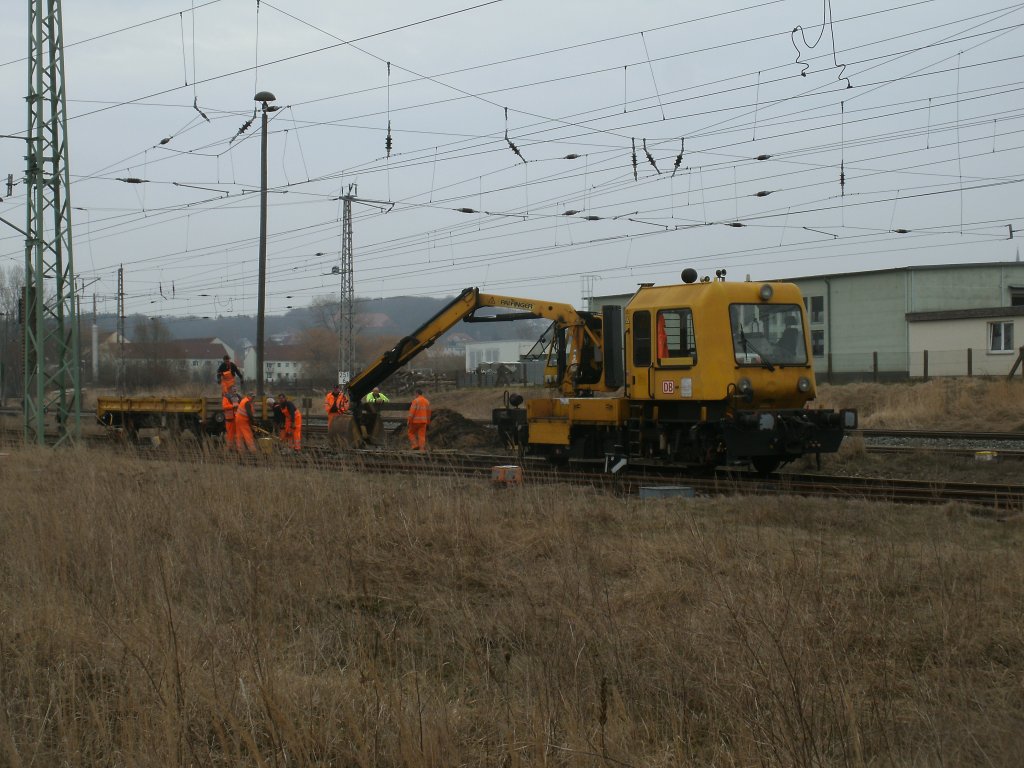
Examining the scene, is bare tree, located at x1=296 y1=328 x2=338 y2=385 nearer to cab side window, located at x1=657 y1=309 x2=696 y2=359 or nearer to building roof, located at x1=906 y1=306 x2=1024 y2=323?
building roof, located at x1=906 y1=306 x2=1024 y2=323

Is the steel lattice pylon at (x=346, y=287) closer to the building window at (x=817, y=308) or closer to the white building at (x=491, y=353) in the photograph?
the building window at (x=817, y=308)

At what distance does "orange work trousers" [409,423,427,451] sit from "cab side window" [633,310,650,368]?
24.6 ft

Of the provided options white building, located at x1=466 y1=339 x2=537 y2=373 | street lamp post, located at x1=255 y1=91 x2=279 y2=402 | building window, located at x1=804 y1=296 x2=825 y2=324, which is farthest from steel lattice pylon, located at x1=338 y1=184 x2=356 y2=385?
white building, located at x1=466 y1=339 x2=537 y2=373

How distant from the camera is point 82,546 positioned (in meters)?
7.46

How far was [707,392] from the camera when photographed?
13500 mm

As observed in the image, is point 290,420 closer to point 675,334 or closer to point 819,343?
point 675,334

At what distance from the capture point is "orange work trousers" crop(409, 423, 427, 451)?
20.9 meters

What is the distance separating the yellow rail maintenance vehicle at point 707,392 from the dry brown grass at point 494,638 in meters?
4.13

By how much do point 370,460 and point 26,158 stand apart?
9008 mm

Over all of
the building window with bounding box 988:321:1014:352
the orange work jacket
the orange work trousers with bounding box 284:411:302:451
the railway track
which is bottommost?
the railway track

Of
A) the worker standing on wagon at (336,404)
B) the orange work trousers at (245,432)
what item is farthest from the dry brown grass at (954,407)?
the orange work trousers at (245,432)

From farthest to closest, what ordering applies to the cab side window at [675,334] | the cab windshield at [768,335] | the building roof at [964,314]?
the building roof at [964,314] < the cab side window at [675,334] < the cab windshield at [768,335]

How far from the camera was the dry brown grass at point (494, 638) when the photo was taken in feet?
13.0

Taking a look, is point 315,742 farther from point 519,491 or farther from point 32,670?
point 519,491
